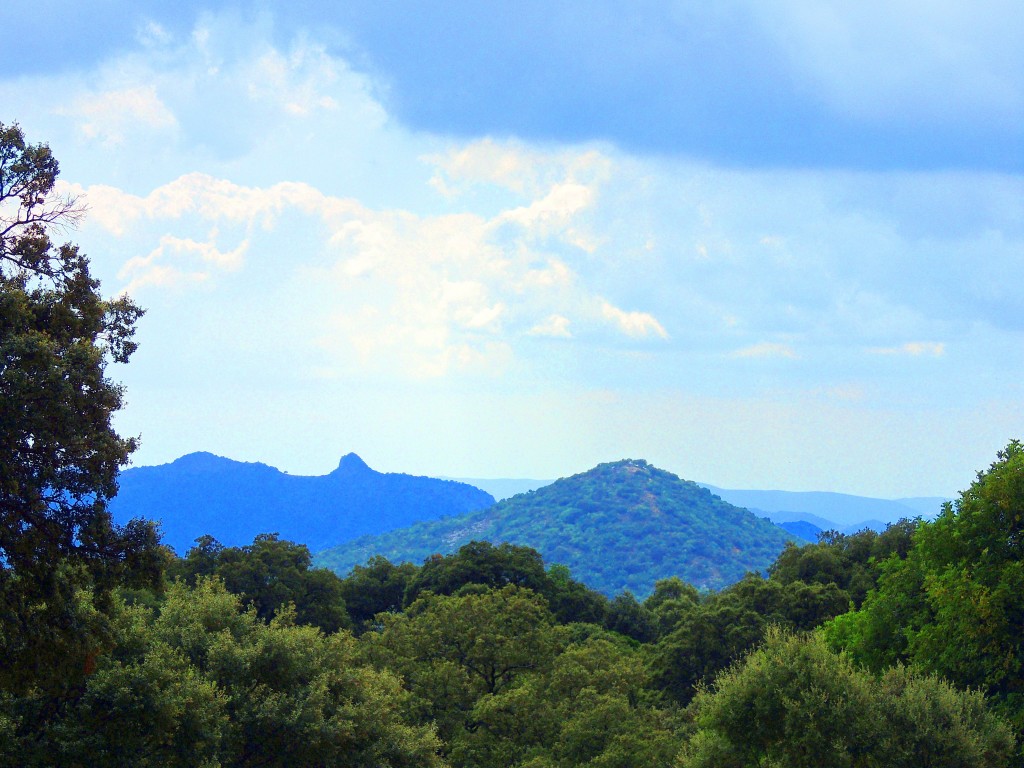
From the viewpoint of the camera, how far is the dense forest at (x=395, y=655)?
53.2 feet

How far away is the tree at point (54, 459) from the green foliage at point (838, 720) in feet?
56.0

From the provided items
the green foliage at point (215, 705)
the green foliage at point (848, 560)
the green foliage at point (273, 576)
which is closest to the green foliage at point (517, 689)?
the green foliage at point (215, 705)

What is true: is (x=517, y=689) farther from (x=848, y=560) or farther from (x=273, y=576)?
(x=848, y=560)

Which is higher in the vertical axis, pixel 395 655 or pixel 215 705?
pixel 215 705

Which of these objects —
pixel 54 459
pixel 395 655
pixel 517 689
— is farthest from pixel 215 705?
pixel 395 655

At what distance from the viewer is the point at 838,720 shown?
25.7m

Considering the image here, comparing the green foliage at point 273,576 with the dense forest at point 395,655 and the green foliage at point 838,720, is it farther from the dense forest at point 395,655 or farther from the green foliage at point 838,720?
the green foliage at point 838,720

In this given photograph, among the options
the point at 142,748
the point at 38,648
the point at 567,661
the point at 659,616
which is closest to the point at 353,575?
the point at 659,616

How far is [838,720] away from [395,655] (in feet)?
88.0

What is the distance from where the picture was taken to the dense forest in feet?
53.2

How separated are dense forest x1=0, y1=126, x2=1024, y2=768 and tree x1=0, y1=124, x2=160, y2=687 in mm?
41

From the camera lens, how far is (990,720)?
85.6ft

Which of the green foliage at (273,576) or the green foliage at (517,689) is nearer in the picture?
the green foliage at (517,689)

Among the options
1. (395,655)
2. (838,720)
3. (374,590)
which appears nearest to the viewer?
(838,720)
